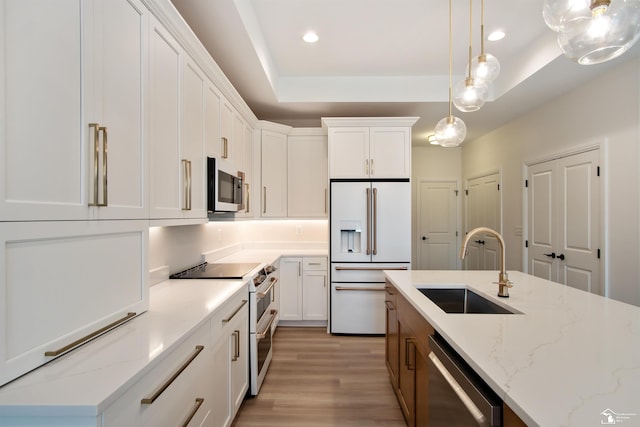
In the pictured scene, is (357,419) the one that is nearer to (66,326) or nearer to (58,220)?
(66,326)

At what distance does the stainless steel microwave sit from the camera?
214 centimetres

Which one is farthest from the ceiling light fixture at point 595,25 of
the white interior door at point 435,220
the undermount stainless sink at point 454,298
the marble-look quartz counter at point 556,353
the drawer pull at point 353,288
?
the white interior door at point 435,220

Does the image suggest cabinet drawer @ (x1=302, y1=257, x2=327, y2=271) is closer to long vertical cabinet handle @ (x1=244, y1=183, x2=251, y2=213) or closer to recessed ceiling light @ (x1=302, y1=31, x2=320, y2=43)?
long vertical cabinet handle @ (x1=244, y1=183, x2=251, y2=213)

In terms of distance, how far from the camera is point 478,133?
4660mm

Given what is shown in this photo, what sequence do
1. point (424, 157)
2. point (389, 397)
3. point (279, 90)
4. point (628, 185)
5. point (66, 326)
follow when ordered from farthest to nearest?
point (424, 157), point (279, 90), point (628, 185), point (389, 397), point (66, 326)

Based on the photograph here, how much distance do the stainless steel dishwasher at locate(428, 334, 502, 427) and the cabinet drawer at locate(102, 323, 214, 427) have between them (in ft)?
3.32

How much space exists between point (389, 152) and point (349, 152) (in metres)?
0.46

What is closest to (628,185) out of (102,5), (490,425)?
(490,425)

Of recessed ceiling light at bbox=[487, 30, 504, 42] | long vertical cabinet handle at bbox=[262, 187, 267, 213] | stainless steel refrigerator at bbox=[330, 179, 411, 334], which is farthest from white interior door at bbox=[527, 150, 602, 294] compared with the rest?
long vertical cabinet handle at bbox=[262, 187, 267, 213]

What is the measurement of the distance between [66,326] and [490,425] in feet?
4.34

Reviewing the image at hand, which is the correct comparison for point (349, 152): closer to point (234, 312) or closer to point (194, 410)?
point (234, 312)

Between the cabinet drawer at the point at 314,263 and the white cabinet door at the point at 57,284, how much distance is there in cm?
235

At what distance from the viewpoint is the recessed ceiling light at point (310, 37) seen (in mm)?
2562

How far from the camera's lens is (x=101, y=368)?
34.3 inches
